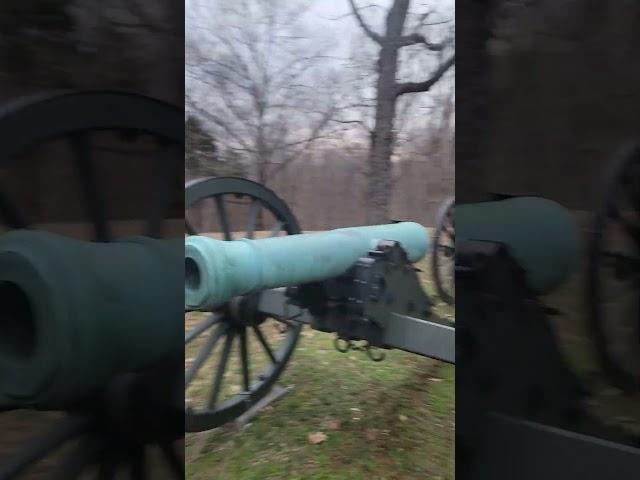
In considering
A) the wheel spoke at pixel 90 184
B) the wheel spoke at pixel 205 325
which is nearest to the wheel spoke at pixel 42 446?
the wheel spoke at pixel 90 184

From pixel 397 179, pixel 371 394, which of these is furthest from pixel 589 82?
pixel 371 394

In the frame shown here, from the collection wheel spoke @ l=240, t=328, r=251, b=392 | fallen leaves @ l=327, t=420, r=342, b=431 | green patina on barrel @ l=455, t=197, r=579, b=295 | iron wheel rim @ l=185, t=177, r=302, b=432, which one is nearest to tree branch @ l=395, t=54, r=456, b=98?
iron wheel rim @ l=185, t=177, r=302, b=432

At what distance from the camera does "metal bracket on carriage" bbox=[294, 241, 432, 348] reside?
78.4 inches

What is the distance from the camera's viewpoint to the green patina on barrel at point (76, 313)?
46 centimetres

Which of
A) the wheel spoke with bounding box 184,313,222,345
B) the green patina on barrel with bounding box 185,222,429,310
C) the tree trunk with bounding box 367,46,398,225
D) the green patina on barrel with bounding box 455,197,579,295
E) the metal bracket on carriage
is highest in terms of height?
the tree trunk with bounding box 367,46,398,225

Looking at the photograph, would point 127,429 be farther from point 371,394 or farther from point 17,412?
point 371,394

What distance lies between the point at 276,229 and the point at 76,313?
4.55ft

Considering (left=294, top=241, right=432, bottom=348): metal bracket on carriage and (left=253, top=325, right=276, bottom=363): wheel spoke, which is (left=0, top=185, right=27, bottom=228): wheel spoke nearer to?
(left=294, top=241, right=432, bottom=348): metal bracket on carriage

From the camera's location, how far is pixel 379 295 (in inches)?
82.3

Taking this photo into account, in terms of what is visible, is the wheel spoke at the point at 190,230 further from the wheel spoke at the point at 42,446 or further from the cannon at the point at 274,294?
the wheel spoke at the point at 42,446

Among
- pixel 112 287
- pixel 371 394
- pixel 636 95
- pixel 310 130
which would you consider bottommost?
pixel 371 394

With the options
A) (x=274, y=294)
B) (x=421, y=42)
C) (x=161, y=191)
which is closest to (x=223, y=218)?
(x=274, y=294)

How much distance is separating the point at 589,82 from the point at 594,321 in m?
0.19

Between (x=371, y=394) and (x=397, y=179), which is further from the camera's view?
(x=371, y=394)
